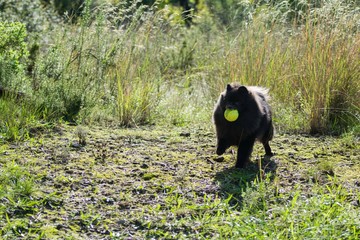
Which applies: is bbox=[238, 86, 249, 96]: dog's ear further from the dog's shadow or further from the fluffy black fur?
the dog's shadow

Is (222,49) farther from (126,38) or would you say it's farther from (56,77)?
(56,77)

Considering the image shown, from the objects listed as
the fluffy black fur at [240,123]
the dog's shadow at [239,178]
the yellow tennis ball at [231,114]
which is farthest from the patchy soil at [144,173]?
the yellow tennis ball at [231,114]

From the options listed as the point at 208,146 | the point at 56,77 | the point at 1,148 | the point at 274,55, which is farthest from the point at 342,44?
the point at 1,148

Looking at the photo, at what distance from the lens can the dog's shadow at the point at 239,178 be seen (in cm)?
566

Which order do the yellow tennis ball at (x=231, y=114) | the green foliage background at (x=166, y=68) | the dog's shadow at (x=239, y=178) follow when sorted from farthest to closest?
the green foliage background at (x=166, y=68)
the yellow tennis ball at (x=231, y=114)
the dog's shadow at (x=239, y=178)

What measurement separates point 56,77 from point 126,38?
1.38 metres

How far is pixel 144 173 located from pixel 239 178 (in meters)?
0.90

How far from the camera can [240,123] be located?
656cm

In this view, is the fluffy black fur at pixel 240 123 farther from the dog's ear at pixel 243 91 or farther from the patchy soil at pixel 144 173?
the patchy soil at pixel 144 173

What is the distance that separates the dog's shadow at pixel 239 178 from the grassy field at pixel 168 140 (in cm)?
2

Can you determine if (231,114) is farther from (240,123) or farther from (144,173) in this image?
(144,173)

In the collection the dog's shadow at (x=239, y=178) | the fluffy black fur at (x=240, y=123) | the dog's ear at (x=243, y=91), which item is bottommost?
the dog's shadow at (x=239, y=178)

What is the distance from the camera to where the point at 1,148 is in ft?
21.1

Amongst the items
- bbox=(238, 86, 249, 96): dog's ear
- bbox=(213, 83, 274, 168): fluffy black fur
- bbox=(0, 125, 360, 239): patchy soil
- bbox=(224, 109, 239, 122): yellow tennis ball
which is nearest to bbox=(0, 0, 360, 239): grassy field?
bbox=(0, 125, 360, 239): patchy soil
